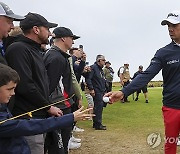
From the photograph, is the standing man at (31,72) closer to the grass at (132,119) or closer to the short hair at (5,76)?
the short hair at (5,76)

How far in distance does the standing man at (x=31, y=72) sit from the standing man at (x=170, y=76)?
1.32 meters

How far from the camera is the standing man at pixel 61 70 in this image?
4.79m

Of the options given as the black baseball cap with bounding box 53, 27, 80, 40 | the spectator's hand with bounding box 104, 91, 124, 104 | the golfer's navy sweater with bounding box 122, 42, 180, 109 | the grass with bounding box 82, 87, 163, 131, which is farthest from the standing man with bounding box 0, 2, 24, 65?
the grass with bounding box 82, 87, 163, 131

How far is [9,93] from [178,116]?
262 centimetres

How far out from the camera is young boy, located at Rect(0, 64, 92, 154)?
9.48ft

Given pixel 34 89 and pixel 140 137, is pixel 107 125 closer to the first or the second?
pixel 140 137

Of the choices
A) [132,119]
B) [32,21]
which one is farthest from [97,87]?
[32,21]

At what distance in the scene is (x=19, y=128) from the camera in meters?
2.91

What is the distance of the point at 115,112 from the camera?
14016mm

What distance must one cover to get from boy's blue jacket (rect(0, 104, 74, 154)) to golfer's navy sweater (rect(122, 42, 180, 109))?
1.91 meters

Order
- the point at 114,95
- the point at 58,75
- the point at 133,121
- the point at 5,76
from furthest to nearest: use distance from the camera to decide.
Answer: the point at 133,121 → the point at 58,75 → the point at 114,95 → the point at 5,76

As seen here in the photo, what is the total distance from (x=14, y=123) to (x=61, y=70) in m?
2.06

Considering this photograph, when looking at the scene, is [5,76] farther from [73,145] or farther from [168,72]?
[73,145]

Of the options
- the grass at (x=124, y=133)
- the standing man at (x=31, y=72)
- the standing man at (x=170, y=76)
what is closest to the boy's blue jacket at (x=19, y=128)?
the standing man at (x=31, y=72)
